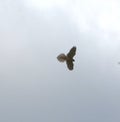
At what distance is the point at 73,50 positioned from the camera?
6769 centimetres

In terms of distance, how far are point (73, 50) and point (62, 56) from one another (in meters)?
3.12

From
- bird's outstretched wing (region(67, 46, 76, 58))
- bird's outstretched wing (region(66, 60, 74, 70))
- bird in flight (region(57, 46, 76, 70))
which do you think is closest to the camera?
bird's outstretched wing (region(67, 46, 76, 58))

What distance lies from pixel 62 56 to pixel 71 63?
223 centimetres

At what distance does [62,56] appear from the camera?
69.9 meters

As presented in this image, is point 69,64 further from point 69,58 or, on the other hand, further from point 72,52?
point 72,52

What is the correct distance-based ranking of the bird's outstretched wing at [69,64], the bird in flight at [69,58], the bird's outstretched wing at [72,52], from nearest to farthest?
the bird's outstretched wing at [72,52], the bird in flight at [69,58], the bird's outstretched wing at [69,64]

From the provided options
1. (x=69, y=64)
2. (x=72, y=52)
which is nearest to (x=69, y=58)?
(x=69, y=64)

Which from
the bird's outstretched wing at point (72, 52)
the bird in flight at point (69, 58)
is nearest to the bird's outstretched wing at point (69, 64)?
the bird in flight at point (69, 58)

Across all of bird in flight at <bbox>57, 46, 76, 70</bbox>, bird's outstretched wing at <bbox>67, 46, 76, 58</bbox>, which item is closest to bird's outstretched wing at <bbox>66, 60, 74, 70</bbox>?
bird in flight at <bbox>57, 46, 76, 70</bbox>

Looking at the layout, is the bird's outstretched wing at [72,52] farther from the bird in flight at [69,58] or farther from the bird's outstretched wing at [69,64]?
the bird's outstretched wing at [69,64]

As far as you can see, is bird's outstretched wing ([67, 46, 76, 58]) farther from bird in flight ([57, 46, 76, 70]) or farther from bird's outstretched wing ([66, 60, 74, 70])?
bird's outstretched wing ([66, 60, 74, 70])

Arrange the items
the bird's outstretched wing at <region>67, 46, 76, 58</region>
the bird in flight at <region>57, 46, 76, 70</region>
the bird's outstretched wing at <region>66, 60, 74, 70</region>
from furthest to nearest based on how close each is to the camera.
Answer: the bird's outstretched wing at <region>66, 60, 74, 70</region> < the bird in flight at <region>57, 46, 76, 70</region> < the bird's outstretched wing at <region>67, 46, 76, 58</region>

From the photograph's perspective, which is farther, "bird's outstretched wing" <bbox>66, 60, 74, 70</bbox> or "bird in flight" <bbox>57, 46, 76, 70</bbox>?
"bird's outstretched wing" <bbox>66, 60, 74, 70</bbox>

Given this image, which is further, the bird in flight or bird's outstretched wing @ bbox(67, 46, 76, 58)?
the bird in flight
